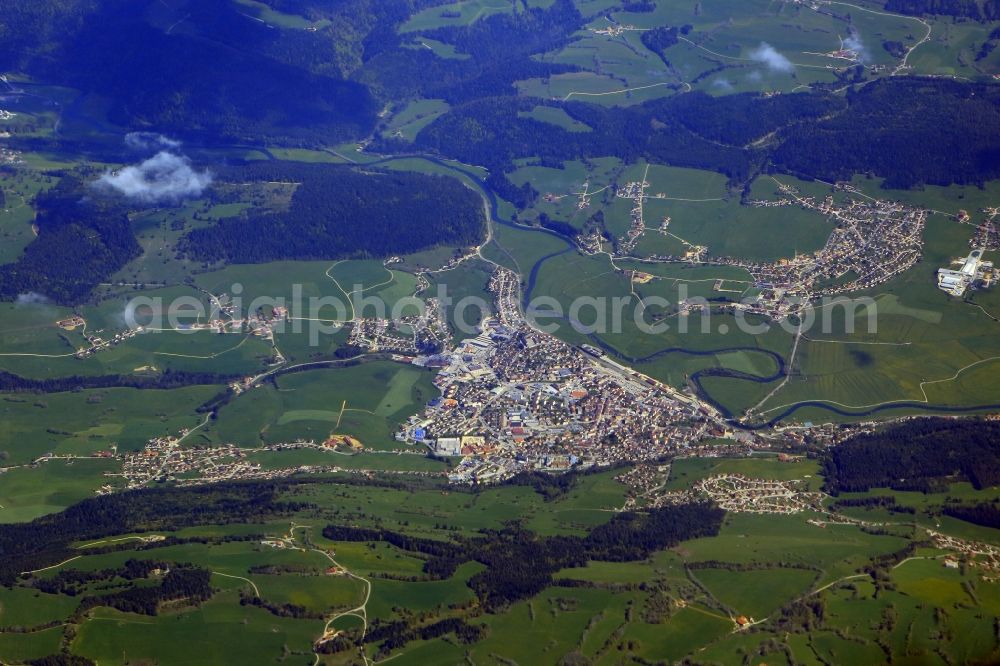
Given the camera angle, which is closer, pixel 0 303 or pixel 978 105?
pixel 0 303

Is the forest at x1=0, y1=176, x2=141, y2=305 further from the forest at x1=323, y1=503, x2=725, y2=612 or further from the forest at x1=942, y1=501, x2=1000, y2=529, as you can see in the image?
the forest at x1=942, y1=501, x2=1000, y2=529

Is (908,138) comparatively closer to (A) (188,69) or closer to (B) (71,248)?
(B) (71,248)

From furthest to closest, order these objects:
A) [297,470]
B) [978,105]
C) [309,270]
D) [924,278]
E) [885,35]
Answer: [885,35] < [978,105] < [309,270] < [924,278] < [297,470]

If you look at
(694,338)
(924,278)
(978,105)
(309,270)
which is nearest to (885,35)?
(978,105)

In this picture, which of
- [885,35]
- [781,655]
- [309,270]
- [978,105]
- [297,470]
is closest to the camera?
[781,655]

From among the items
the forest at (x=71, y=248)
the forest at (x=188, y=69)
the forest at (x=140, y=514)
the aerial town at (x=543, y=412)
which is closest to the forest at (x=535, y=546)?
the forest at (x=140, y=514)

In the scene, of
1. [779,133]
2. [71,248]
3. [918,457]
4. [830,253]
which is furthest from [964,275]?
[71,248]

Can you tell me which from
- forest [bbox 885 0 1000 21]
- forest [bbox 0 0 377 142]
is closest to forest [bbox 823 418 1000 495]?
forest [bbox 0 0 377 142]

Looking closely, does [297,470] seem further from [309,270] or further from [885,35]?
[885,35]
